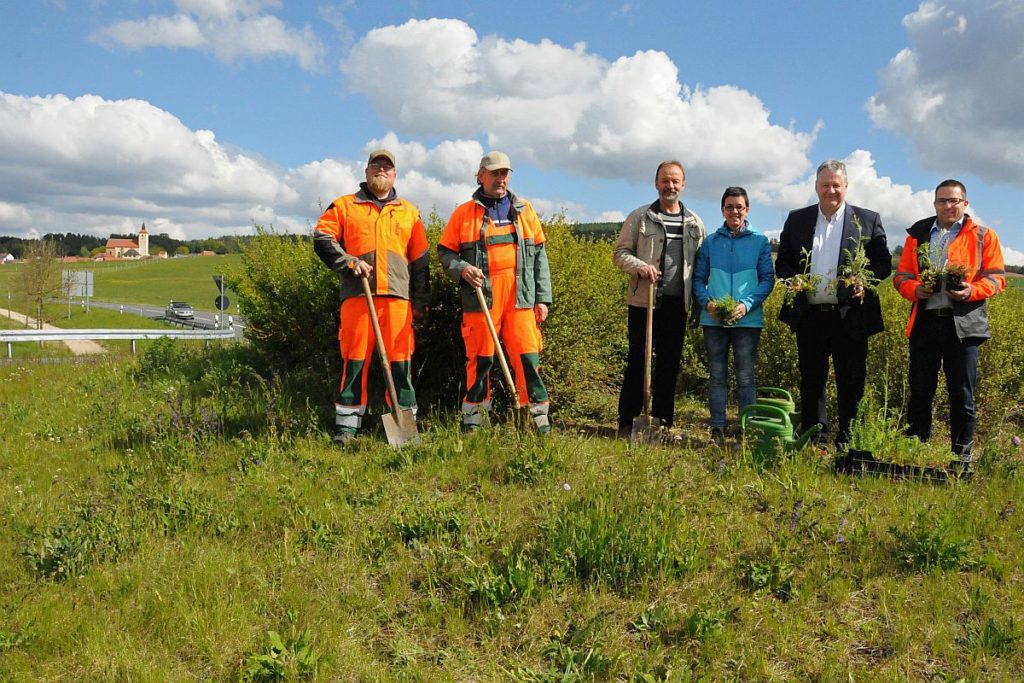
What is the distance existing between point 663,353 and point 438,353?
201 centimetres

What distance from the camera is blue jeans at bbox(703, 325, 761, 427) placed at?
17.1 ft

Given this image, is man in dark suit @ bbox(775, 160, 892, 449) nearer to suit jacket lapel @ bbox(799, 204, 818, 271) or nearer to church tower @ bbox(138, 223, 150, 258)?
suit jacket lapel @ bbox(799, 204, 818, 271)

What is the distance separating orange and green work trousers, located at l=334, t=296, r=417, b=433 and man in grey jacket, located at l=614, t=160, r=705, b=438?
1.72 m

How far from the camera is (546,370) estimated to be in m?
6.30

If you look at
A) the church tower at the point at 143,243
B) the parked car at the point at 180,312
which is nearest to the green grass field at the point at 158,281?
the parked car at the point at 180,312

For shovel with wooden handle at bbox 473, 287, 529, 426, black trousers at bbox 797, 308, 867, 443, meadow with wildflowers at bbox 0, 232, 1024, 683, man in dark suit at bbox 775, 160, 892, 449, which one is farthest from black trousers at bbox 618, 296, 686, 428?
shovel with wooden handle at bbox 473, 287, 529, 426

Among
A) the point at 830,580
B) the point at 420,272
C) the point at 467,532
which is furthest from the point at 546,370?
the point at 830,580

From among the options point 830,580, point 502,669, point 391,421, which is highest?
point 391,421

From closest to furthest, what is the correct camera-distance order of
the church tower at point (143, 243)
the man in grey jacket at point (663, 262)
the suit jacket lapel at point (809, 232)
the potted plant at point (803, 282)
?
the potted plant at point (803, 282), the suit jacket lapel at point (809, 232), the man in grey jacket at point (663, 262), the church tower at point (143, 243)

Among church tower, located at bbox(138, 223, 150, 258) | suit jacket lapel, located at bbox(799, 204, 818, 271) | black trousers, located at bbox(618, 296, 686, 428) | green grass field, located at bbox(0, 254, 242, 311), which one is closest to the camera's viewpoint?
suit jacket lapel, located at bbox(799, 204, 818, 271)

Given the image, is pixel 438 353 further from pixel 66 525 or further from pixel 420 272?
pixel 66 525

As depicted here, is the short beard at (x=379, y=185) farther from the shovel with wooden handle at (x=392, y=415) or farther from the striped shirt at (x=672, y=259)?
the striped shirt at (x=672, y=259)

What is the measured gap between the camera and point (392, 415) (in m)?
5.07

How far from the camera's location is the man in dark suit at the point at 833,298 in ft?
16.0
